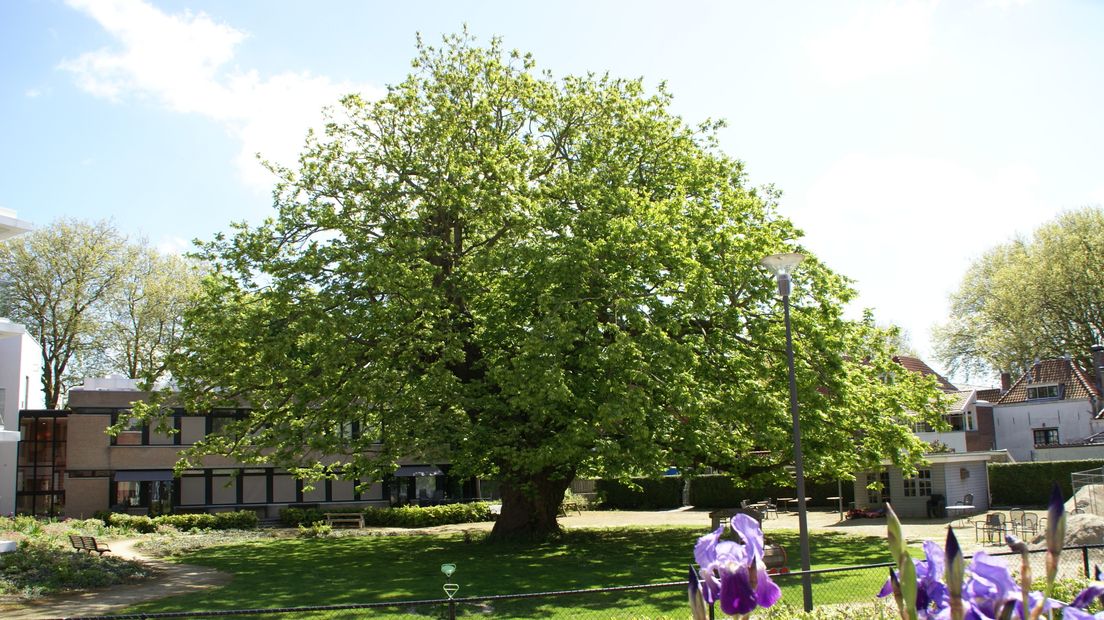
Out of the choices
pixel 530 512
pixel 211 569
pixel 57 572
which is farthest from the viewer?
pixel 530 512

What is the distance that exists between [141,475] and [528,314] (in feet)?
89.3

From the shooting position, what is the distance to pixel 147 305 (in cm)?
5306

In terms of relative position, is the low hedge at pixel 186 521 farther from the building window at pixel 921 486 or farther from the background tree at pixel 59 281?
the building window at pixel 921 486

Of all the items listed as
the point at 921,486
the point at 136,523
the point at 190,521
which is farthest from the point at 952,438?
the point at 136,523

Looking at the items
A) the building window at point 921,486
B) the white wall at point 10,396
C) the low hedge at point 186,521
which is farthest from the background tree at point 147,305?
the building window at point 921,486

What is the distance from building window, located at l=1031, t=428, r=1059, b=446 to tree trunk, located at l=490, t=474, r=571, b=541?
40.1 meters

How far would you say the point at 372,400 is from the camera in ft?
77.2

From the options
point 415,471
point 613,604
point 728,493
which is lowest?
point 728,493

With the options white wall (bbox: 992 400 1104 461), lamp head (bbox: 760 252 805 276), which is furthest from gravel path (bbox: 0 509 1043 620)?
white wall (bbox: 992 400 1104 461)

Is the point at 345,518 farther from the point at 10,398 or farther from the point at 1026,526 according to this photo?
the point at 1026,526

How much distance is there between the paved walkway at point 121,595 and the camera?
16609 mm

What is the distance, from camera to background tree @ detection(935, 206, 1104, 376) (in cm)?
5159

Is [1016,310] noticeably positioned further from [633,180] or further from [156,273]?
[156,273]

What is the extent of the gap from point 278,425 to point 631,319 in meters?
10.7
